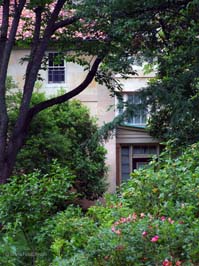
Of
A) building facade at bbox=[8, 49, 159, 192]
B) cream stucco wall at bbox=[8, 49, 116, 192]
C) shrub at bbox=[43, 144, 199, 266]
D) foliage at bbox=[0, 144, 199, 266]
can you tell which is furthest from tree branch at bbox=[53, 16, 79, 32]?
shrub at bbox=[43, 144, 199, 266]

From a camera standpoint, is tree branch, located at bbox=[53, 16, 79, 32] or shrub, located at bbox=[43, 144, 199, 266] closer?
shrub, located at bbox=[43, 144, 199, 266]

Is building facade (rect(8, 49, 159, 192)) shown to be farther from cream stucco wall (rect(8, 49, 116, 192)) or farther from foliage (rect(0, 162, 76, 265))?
foliage (rect(0, 162, 76, 265))

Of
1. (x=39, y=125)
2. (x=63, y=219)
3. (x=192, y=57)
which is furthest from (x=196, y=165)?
(x=39, y=125)

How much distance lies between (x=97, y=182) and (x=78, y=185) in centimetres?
68

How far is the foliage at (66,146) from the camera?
1944 cm

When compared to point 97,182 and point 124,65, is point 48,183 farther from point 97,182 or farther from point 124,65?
point 97,182

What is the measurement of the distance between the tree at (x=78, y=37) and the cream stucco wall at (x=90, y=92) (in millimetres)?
5347

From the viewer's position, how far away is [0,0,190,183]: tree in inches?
543

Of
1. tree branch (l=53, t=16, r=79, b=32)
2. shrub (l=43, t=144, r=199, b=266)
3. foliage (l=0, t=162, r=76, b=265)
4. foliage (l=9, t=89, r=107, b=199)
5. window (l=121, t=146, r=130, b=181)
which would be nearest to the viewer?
shrub (l=43, t=144, r=199, b=266)

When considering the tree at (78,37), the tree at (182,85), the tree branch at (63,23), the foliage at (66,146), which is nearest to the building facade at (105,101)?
the foliage at (66,146)

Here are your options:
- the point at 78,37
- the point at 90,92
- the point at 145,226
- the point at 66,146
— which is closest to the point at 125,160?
the point at 90,92

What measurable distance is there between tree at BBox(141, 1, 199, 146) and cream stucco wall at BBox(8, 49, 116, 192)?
8600 mm

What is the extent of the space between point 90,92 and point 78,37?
250 inches

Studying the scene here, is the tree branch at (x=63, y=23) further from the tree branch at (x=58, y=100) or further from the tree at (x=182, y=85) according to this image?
the tree at (x=182, y=85)
